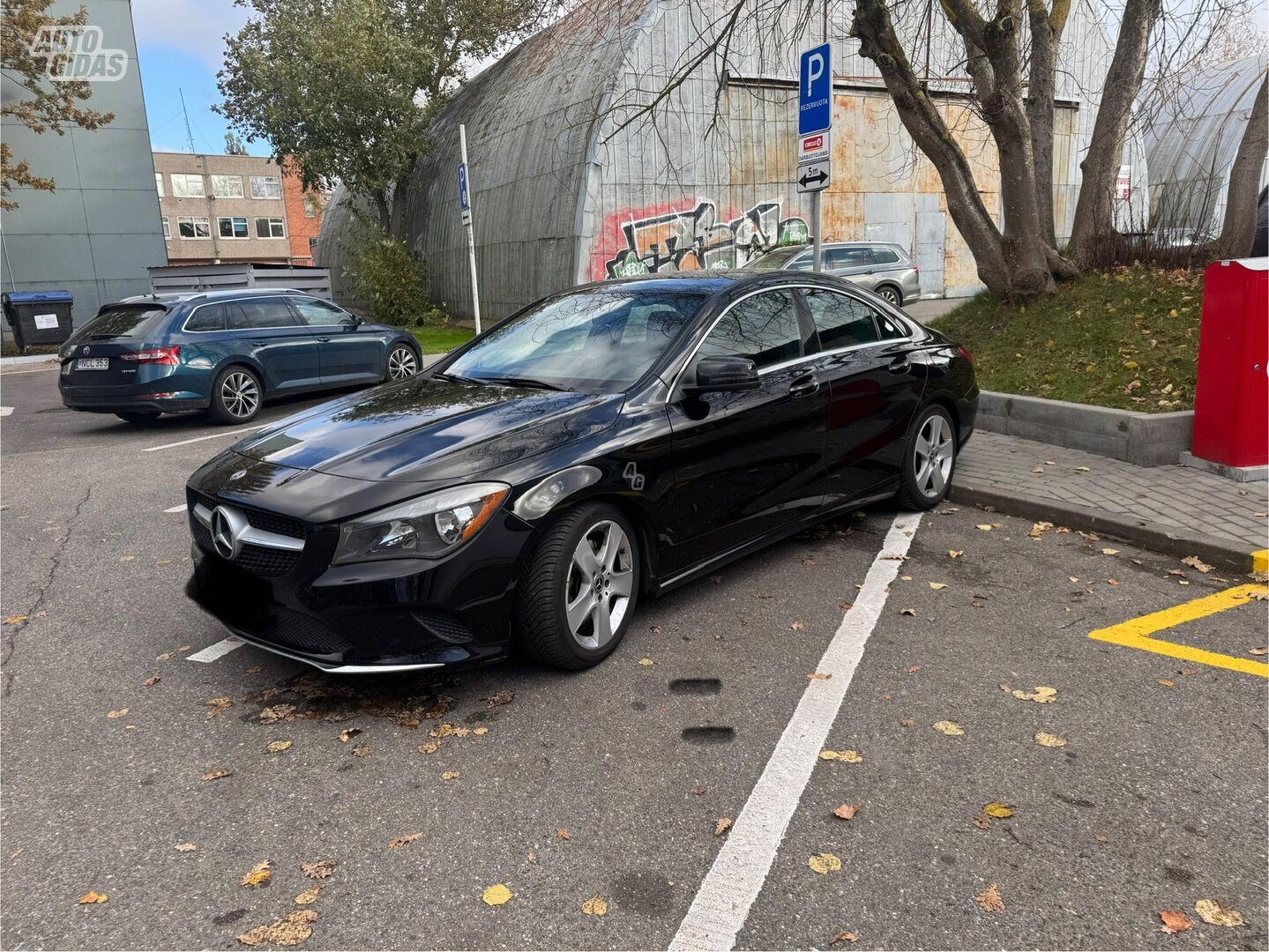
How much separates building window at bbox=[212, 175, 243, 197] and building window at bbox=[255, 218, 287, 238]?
234 cm

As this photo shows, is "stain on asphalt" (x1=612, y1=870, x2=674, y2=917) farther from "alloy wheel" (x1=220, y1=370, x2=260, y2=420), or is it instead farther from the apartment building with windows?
the apartment building with windows

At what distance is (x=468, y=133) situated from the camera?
79.1 ft

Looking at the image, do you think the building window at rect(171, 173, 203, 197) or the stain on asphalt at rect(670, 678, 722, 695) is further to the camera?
the building window at rect(171, 173, 203, 197)

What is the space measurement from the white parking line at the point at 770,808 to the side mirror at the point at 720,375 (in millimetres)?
1257

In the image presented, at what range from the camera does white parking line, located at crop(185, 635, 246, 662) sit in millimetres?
4070

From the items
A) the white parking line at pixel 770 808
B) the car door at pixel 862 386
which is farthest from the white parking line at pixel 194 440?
the white parking line at pixel 770 808

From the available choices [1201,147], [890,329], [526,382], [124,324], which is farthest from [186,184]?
[526,382]

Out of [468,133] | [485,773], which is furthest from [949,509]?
[468,133]

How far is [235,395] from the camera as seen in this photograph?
34.7 ft

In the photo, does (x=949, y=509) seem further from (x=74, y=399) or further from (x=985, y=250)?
(x=74, y=399)

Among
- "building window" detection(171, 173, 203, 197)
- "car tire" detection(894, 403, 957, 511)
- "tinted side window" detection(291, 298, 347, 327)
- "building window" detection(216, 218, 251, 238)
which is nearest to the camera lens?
"car tire" detection(894, 403, 957, 511)

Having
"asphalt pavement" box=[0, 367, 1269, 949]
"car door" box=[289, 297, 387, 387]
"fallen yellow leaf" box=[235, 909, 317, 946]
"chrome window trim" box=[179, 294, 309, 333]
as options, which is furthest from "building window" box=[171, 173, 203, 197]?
"fallen yellow leaf" box=[235, 909, 317, 946]

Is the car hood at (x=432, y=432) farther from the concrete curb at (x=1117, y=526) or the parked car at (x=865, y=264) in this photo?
the parked car at (x=865, y=264)

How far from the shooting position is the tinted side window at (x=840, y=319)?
523cm
